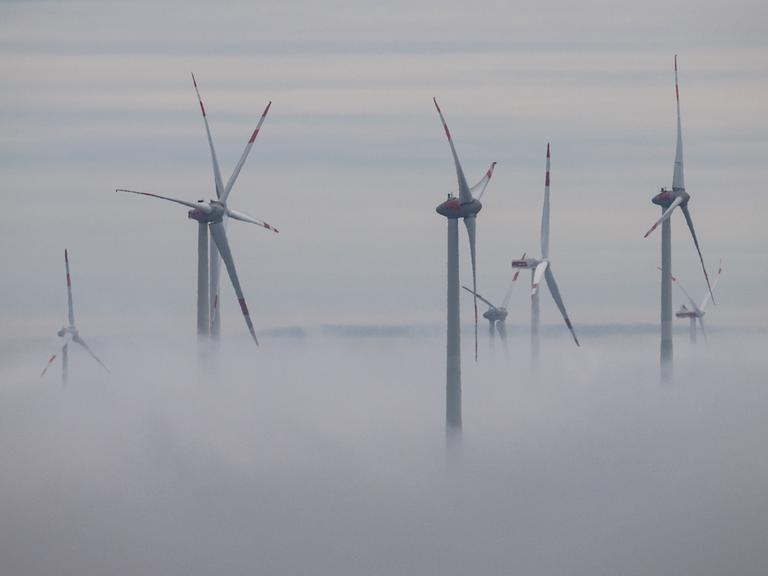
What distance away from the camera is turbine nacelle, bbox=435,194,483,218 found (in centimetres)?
13850

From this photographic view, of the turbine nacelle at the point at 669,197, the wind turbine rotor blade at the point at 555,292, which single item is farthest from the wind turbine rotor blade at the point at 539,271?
the turbine nacelle at the point at 669,197

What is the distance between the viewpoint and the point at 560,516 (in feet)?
550

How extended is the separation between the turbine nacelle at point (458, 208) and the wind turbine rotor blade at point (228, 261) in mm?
16306

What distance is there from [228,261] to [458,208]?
59.1 feet

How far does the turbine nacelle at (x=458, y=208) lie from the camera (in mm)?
138500

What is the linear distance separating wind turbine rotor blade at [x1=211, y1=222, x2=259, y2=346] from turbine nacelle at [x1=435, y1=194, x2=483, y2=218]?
16306 millimetres

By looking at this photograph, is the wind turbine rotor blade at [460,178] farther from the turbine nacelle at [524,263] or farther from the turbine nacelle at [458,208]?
the turbine nacelle at [524,263]

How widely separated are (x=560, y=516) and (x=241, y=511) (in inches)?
1147

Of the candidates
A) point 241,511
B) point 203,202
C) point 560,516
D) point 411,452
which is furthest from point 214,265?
point 411,452

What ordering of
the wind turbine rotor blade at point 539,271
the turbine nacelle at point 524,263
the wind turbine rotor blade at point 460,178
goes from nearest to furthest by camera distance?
the wind turbine rotor blade at point 460,178
the wind turbine rotor blade at point 539,271
the turbine nacelle at point 524,263

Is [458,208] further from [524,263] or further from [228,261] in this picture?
[524,263]

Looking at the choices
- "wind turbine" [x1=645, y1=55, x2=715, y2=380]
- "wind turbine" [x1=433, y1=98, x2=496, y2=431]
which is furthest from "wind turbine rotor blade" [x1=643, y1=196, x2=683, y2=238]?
"wind turbine" [x1=433, y1=98, x2=496, y2=431]

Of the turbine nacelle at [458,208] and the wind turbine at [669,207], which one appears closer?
the turbine nacelle at [458,208]

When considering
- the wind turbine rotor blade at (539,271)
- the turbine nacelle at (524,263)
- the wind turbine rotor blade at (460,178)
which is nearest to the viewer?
the wind turbine rotor blade at (460,178)
